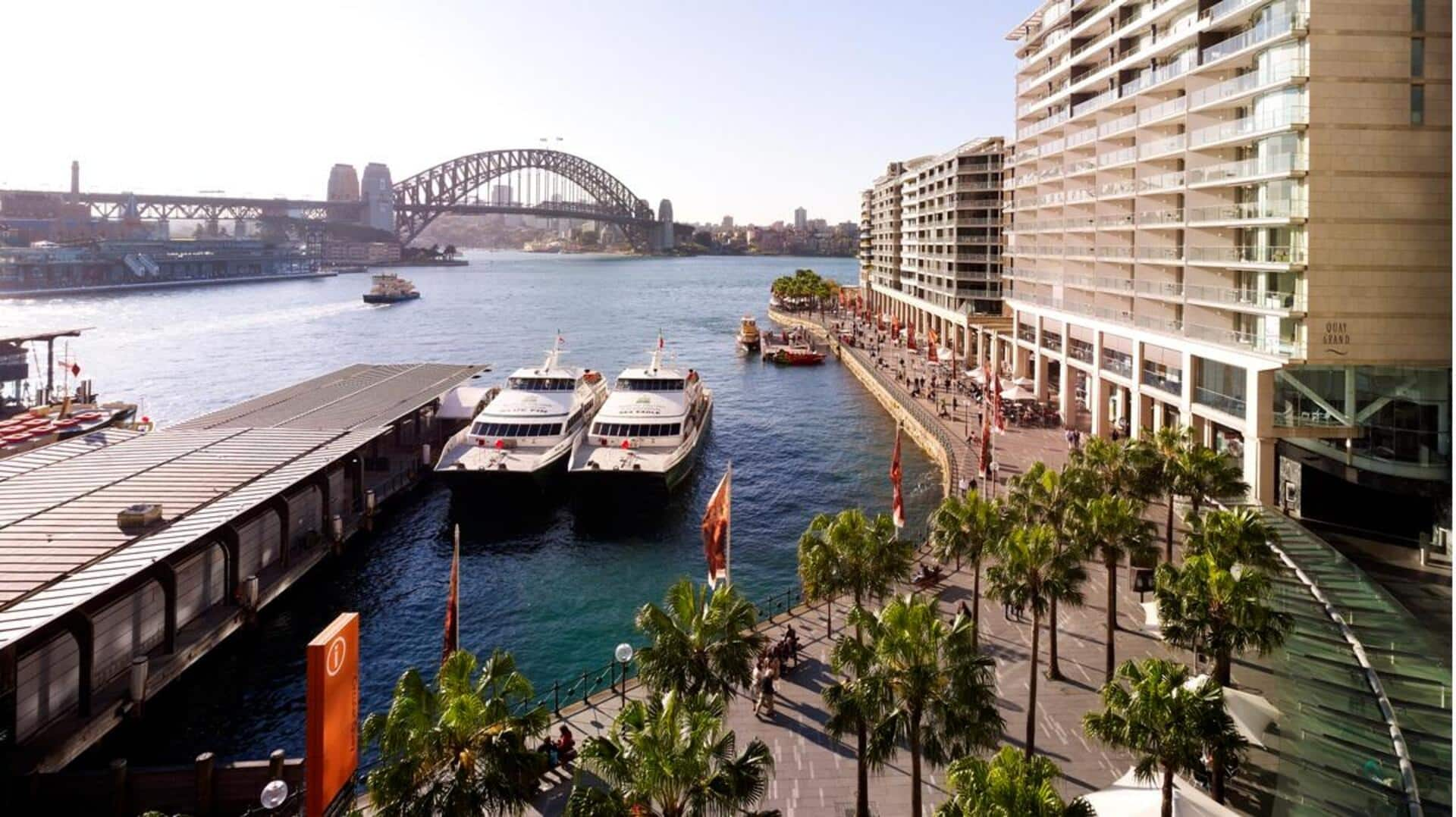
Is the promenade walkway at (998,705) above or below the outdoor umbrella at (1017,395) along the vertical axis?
below

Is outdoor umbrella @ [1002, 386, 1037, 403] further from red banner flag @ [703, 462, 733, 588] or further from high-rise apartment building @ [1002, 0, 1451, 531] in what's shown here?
red banner flag @ [703, 462, 733, 588]

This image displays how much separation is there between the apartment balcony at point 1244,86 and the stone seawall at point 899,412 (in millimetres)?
21909

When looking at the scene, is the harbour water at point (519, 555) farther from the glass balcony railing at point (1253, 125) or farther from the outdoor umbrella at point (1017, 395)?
the glass balcony railing at point (1253, 125)

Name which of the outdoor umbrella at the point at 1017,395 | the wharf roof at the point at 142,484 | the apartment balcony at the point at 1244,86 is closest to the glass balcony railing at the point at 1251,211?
the apartment balcony at the point at 1244,86

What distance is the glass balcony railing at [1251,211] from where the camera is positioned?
38844mm

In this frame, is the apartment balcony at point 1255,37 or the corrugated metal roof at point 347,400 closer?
the apartment balcony at point 1255,37

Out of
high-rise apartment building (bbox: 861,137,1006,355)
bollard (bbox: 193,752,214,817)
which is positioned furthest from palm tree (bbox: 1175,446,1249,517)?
high-rise apartment building (bbox: 861,137,1006,355)

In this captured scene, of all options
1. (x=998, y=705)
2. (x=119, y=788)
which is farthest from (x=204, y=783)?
(x=998, y=705)

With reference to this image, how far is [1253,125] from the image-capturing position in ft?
136

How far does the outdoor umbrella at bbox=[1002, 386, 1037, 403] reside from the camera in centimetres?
6544

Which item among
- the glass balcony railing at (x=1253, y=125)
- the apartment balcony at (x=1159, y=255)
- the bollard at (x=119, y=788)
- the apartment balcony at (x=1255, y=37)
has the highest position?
the apartment balcony at (x=1255, y=37)

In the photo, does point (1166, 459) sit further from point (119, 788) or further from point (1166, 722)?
point (119, 788)

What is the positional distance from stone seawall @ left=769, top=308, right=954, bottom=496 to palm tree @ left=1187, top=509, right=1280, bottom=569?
79.1 ft

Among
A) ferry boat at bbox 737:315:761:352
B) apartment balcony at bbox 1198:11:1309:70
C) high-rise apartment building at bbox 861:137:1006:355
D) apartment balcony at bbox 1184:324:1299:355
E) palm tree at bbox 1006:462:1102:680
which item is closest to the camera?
palm tree at bbox 1006:462:1102:680
